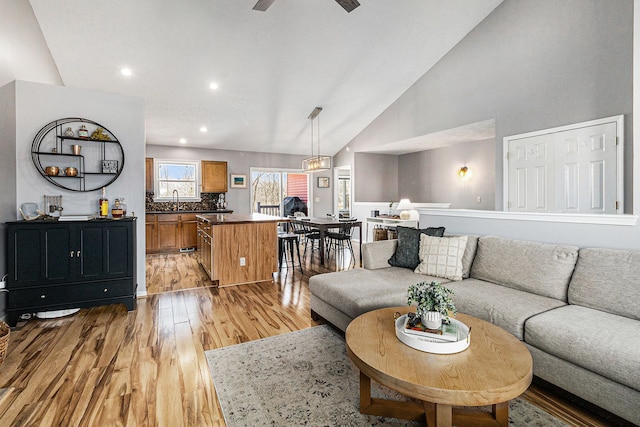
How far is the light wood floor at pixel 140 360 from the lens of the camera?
1772 mm

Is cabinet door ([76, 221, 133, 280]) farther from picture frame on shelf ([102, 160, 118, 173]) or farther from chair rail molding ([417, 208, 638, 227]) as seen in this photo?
chair rail molding ([417, 208, 638, 227])

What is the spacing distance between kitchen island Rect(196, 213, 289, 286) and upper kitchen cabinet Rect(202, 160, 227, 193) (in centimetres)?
322

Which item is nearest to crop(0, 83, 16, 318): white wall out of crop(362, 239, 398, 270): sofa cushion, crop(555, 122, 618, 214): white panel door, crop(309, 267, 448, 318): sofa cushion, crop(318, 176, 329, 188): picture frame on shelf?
crop(309, 267, 448, 318): sofa cushion

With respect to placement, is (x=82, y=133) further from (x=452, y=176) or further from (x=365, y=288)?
(x=452, y=176)

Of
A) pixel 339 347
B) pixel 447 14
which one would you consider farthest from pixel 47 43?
pixel 447 14

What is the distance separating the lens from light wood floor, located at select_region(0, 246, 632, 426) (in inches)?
69.8

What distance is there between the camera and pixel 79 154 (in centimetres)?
354

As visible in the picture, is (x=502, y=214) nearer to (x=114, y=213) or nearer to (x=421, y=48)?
(x=421, y=48)

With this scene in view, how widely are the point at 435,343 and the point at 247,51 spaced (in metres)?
4.38

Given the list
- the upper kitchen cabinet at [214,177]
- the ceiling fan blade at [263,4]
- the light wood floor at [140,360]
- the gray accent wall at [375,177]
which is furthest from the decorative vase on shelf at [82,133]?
the gray accent wall at [375,177]

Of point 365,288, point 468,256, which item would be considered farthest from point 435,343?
point 468,256

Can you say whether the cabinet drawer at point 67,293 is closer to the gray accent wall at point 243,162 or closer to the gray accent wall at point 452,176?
the gray accent wall at point 243,162

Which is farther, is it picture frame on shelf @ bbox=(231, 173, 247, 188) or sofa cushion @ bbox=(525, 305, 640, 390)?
picture frame on shelf @ bbox=(231, 173, 247, 188)

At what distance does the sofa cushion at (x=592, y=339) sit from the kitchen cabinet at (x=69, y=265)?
373 cm
